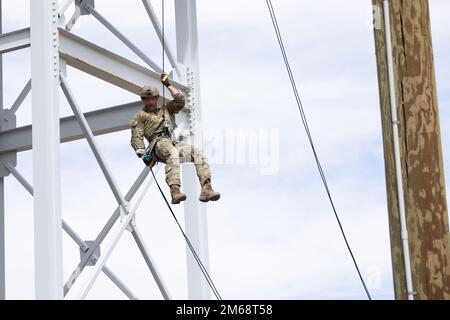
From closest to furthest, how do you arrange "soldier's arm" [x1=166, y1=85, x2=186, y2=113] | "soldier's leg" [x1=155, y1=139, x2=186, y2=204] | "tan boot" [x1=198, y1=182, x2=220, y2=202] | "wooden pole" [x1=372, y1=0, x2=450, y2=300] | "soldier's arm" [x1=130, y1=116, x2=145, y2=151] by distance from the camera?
1. "wooden pole" [x1=372, y1=0, x2=450, y2=300]
2. "tan boot" [x1=198, y1=182, x2=220, y2=202]
3. "soldier's leg" [x1=155, y1=139, x2=186, y2=204]
4. "soldier's arm" [x1=130, y1=116, x2=145, y2=151]
5. "soldier's arm" [x1=166, y1=85, x2=186, y2=113]

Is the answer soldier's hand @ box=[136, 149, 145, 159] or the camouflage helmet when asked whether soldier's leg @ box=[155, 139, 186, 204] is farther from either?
the camouflage helmet

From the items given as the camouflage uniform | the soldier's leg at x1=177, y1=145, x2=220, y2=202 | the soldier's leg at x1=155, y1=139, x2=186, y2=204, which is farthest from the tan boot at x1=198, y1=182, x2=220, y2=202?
the soldier's leg at x1=155, y1=139, x2=186, y2=204

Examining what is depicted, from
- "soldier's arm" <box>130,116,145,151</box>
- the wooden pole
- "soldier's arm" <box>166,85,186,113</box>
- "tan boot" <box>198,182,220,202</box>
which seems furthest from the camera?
"soldier's arm" <box>166,85,186,113</box>

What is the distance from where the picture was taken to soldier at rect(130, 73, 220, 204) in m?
16.9

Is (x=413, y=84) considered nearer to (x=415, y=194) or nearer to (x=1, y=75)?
(x=415, y=194)

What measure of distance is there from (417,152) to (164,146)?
4999 mm

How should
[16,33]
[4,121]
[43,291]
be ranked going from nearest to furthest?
[43,291] → [16,33] → [4,121]

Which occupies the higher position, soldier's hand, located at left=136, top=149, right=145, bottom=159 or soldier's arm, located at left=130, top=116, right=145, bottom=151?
soldier's arm, located at left=130, top=116, right=145, bottom=151

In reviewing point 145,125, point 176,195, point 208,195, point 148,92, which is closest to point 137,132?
point 145,125

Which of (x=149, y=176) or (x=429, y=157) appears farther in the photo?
(x=149, y=176)

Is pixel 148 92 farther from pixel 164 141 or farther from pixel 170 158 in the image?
pixel 170 158
